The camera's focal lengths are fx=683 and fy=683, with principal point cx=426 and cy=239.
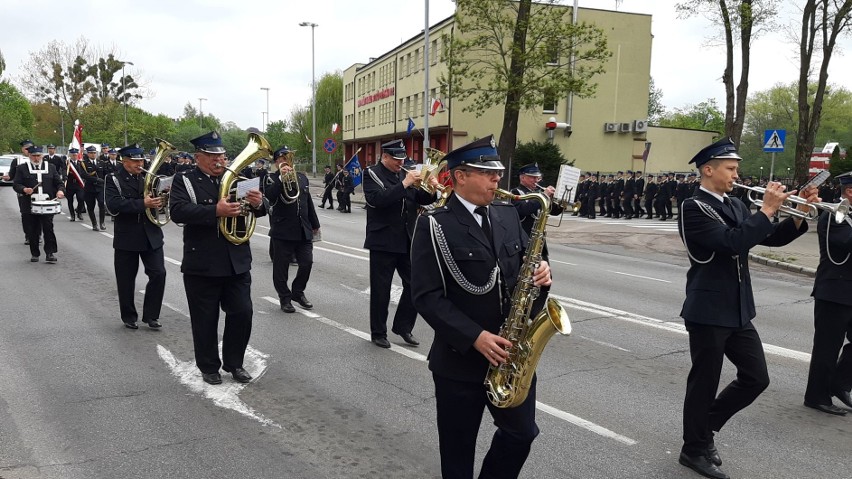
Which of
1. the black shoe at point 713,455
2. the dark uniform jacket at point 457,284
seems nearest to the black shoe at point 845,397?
the black shoe at point 713,455

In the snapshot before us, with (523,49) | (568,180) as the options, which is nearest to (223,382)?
(568,180)

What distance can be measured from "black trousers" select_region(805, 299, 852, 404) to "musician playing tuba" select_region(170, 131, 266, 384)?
475 cm

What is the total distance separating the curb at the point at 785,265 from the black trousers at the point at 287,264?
1016 cm

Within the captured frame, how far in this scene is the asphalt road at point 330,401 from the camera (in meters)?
4.50

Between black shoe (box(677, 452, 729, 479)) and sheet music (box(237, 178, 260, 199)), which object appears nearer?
black shoe (box(677, 452, 729, 479))

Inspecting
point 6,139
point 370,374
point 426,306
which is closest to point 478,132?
point 370,374

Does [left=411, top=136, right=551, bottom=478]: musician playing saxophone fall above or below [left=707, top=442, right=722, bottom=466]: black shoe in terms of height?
above

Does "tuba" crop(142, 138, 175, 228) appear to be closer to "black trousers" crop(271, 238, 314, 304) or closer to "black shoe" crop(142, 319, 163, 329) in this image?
"black shoe" crop(142, 319, 163, 329)

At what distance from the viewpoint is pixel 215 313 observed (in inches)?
236

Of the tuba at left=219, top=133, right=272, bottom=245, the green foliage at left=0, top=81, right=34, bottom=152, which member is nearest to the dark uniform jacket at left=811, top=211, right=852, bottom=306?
the tuba at left=219, top=133, right=272, bottom=245

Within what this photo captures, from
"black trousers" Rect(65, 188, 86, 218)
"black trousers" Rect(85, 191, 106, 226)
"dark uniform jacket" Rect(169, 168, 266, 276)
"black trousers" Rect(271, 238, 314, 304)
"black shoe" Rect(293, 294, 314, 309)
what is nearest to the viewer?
"dark uniform jacket" Rect(169, 168, 266, 276)

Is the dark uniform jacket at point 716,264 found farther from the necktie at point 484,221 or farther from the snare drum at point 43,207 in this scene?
the snare drum at point 43,207

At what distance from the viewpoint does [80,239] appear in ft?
53.9

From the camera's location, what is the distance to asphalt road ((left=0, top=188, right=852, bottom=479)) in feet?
14.8
